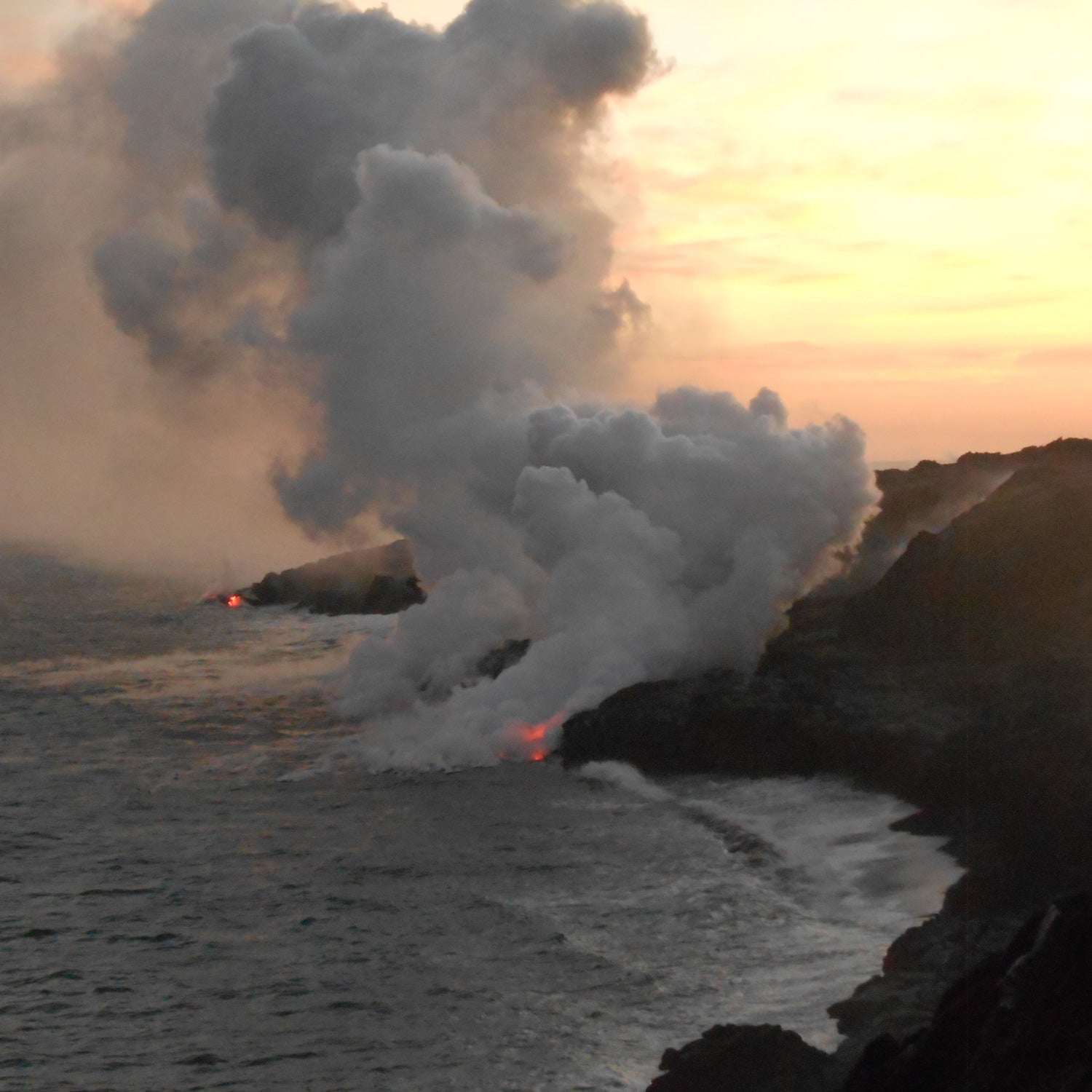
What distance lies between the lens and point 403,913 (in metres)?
44.2

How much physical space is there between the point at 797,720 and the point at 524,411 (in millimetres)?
34347

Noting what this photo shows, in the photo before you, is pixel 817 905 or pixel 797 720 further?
pixel 797 720

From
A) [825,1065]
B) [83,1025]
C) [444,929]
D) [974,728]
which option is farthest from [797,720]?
[83,1025]

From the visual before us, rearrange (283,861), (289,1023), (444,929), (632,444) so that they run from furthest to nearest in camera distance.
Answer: (632,444), (283,861), (444,929), (289,1023)

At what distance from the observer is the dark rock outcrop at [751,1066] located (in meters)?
29.9

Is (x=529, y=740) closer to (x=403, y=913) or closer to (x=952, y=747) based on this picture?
(x=952, y=747)

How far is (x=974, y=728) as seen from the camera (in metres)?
52.0

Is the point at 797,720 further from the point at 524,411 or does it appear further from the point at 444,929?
the point at 524,411

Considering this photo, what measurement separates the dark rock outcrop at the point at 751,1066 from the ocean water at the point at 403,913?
193 centimetres

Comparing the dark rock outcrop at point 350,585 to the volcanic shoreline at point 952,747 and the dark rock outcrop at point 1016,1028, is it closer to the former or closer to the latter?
the volcanic shoreline at point 952,747

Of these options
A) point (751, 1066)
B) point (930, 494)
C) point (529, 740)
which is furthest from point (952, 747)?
point (930, 494)

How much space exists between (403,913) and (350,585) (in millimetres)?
85771

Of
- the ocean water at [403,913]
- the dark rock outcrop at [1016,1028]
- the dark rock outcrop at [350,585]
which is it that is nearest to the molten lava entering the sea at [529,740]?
the ocean water at [403,913]

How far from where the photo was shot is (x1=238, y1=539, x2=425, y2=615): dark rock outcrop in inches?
4791
